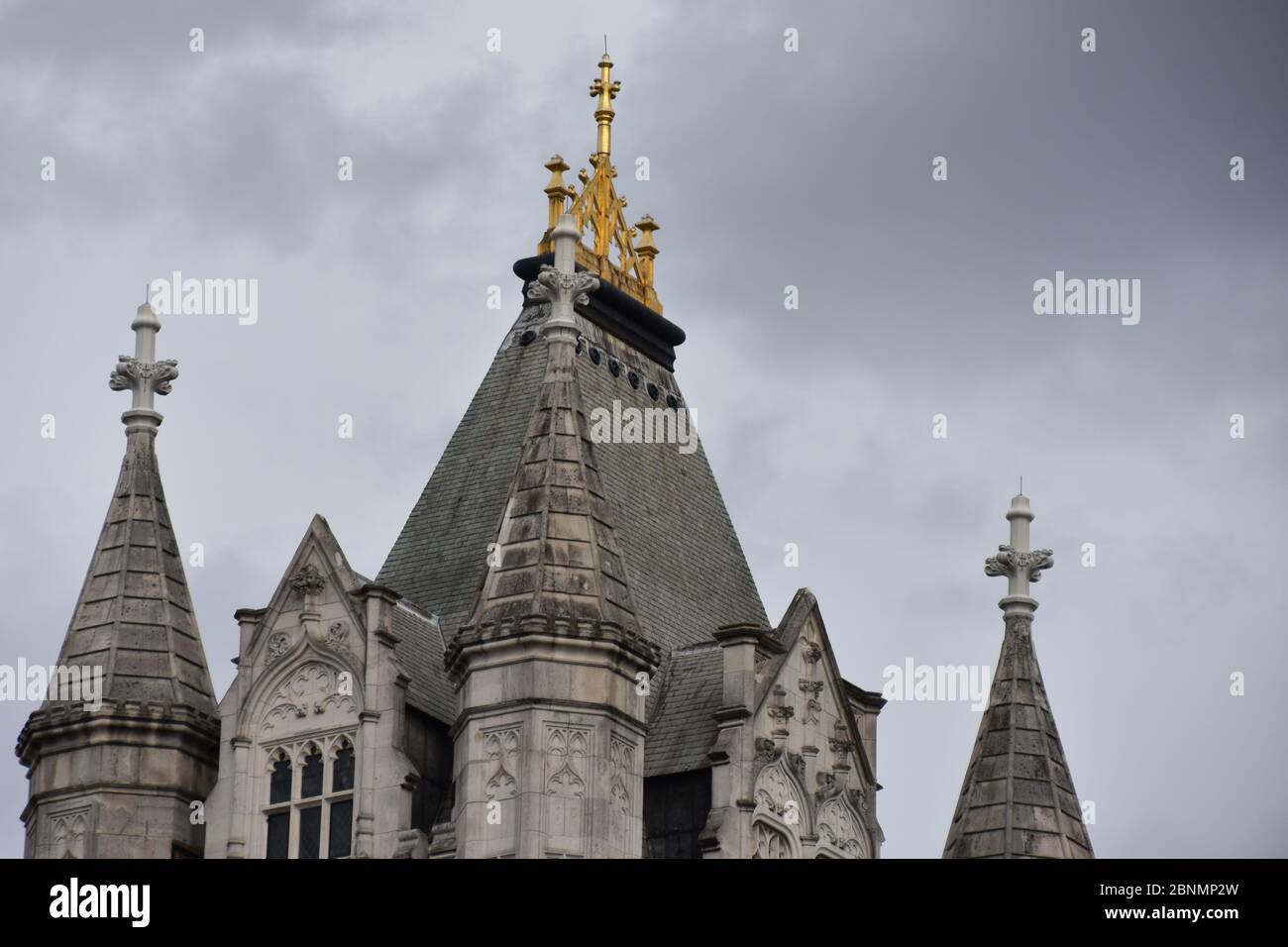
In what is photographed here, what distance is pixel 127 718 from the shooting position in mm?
71875

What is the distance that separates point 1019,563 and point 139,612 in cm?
1370

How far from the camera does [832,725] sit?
2923 inches

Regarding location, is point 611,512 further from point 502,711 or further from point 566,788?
point 566,788

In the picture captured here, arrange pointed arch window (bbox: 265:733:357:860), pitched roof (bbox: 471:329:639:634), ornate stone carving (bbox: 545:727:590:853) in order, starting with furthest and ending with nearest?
pointed arch window (bbox: 265:733:357:860) < pitched roof (bbox: 471:329:639:634) < ornate stone carving (bbox: 545:727:590:853)

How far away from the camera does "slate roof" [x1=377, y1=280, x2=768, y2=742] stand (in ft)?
251

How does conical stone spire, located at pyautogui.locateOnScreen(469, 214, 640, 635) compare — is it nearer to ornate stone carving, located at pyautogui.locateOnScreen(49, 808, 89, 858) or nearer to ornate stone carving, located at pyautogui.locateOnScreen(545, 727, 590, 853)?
ornate stone carving, located at pyautogui.locateOnScreen(545, 727, 590, 853)

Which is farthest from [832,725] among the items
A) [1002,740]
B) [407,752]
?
[407,752]

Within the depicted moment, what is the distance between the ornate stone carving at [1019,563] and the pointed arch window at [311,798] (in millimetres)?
10937

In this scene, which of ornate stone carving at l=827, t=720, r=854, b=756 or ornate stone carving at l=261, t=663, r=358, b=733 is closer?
ornate stone carving at l=261, t=663, r=358, b=733

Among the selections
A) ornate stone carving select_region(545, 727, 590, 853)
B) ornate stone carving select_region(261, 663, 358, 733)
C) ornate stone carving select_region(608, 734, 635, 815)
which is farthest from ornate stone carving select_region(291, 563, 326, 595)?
ornate stone carving select_region(608, 734, 635, 815)

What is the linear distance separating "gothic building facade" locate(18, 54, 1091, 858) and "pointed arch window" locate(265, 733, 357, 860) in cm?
4

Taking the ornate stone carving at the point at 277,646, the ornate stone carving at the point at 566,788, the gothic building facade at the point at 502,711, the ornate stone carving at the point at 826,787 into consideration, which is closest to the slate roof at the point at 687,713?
the gothic building facade at the point at 502,711
